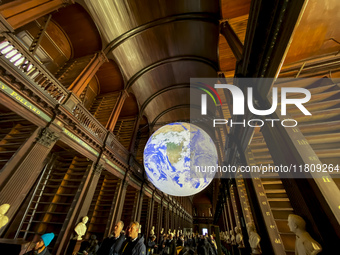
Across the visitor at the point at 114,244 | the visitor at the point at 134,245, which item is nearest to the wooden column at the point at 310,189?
the visitor at the point at 134,245

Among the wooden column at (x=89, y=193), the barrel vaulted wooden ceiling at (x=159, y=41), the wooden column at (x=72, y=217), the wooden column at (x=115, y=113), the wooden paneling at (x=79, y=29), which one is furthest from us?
the wooden column at (x=115, y=113)

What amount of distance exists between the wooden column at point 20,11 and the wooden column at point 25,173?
2954mm

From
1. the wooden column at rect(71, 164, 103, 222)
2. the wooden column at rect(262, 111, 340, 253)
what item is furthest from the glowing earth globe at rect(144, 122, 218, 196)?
the wooden column at rect(262, 111, 340, 253)

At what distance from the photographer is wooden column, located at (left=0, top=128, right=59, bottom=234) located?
3719 millimetres

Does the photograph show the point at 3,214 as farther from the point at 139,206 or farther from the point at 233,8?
the point at 233,8

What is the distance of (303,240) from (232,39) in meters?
4.67

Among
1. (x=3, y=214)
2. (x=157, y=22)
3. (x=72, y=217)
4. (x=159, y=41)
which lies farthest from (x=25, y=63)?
(x=159, y=41)

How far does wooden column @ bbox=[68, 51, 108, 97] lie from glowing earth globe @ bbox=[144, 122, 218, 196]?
379 cm

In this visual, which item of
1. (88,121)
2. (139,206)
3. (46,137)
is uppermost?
(88,121)

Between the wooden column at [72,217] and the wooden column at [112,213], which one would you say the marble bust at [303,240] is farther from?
the wooden column at [112,213]

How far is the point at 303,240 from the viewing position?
5.28ft

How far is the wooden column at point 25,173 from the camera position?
3719mm

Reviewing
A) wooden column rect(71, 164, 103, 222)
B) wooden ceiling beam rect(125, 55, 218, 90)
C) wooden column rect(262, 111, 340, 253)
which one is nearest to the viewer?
wooden column rect(262, 111, 340, 253)

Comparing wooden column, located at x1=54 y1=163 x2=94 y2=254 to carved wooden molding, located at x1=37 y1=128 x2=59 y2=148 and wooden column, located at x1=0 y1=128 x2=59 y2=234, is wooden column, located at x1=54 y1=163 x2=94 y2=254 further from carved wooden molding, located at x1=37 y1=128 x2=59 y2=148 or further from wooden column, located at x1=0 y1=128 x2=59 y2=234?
carved wooden molding, located at x1=37 y1=128 x2=59 y2=148
